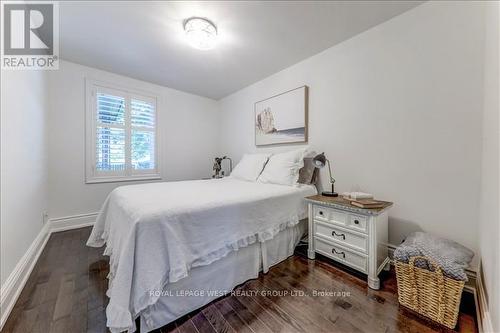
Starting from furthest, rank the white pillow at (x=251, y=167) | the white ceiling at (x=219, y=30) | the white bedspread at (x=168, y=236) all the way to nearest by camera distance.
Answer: the white pillow at (x=251, y=167) < the white ceiling at (x=219, y=30) < the white bedspread at (x=168, y=236)

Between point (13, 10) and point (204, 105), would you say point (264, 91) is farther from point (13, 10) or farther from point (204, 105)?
point (13, 10)

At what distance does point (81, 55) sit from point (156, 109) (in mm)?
1206

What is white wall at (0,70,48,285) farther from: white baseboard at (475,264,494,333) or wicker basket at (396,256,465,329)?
white baseboard at (475,264,494,333)

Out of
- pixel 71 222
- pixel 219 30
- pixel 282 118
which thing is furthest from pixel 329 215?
pixel 71 222

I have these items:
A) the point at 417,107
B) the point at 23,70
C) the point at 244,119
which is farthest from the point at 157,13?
the point at 417,107

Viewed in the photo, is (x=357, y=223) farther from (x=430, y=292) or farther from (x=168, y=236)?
(x=168, y=236)

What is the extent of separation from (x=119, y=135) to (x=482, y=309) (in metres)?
4.37

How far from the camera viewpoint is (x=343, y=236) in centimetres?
174

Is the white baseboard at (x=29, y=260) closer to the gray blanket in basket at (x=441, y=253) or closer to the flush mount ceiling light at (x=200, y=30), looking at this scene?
the flush mount ceiling light at (x=200, y=30)

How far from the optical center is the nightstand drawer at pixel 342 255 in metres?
1.62

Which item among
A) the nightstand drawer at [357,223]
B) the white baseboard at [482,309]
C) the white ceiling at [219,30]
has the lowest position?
the white baseboard at [482,309]

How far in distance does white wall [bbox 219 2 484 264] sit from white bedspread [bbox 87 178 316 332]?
1.08 meters

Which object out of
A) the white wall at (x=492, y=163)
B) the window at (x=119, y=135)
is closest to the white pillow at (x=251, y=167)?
the window at (x=119, y=135)

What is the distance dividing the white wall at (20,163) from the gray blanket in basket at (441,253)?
2729 millimetres
